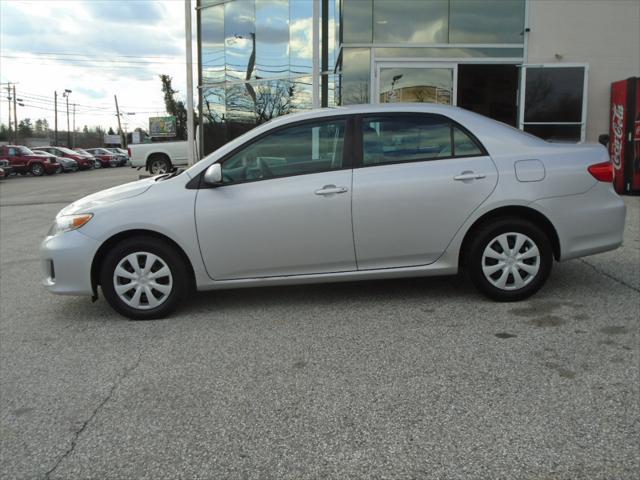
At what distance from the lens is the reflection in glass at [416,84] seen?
1352 cm

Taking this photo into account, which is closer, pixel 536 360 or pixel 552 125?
pixel 536 360

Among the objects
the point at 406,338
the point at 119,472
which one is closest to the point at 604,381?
the point at 406,338

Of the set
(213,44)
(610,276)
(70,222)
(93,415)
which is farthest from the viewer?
(213,44)

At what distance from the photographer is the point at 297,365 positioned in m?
3.90

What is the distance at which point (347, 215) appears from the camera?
192 inches

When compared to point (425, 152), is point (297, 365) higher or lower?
lower

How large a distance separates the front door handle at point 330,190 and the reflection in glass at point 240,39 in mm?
12638

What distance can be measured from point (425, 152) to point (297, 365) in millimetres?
2156

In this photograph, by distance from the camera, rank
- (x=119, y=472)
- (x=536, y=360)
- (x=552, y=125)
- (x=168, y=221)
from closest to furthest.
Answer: (x=119, y=472) < (x=536, y=360) < (x=168, y=221) < (x=552, y=125)

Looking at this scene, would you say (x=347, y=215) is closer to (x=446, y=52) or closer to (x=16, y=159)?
(x=446, y=52)

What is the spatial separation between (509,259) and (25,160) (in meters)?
35.6

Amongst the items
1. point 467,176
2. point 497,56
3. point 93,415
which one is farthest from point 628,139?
point 93,415

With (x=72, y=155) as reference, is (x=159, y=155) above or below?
below

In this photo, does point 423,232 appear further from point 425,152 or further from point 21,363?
point 21,363
